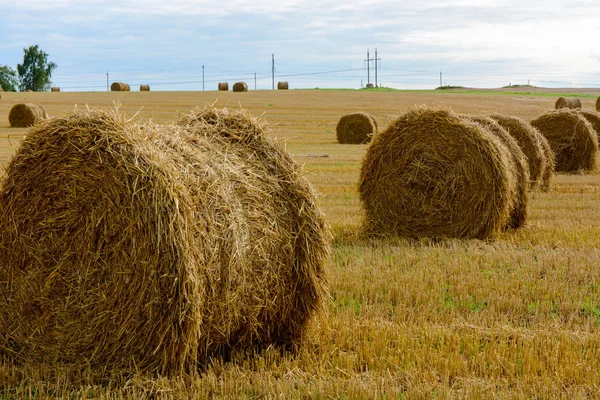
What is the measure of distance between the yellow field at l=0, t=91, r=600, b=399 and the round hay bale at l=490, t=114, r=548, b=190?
285 cm

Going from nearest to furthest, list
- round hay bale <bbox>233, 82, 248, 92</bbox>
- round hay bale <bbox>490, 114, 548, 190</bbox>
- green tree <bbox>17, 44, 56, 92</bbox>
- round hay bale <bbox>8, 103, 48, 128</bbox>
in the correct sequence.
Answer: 1. round hay bale <bbox>490, 114, 548, 190</bbox>
2. round hay bale <bbox>8, 103, 48, 128</bbox>
3. round hay bale <bbox>233, 82, 248, 92</bbox>
4. green tree <bbox>17, 44, 56, 92</bbox>

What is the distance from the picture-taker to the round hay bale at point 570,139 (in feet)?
56.0

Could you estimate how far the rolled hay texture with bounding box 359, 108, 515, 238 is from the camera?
967 centimetres

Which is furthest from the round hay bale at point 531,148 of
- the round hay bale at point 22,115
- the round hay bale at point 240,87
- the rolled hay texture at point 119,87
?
the rolled hay texture at point 119,87

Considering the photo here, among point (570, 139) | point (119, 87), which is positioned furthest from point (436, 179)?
point (119, 87)

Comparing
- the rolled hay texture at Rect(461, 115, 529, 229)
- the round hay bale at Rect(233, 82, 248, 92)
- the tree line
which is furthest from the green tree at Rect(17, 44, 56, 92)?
the rolled hay texture at Rect(461, 115, 529, 229)

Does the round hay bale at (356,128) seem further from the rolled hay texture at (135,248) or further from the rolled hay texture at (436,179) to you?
the rolled hay texture at (135,248)

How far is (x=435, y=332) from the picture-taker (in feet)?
18.9

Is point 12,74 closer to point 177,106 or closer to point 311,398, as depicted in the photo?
point 177,106

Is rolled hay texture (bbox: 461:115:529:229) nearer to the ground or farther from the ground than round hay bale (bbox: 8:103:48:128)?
nearer to the ground

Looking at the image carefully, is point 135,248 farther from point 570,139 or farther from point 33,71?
point 33,71

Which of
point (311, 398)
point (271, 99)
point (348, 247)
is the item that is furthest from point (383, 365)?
point (271, 99)

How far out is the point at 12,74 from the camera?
84000 millimetres

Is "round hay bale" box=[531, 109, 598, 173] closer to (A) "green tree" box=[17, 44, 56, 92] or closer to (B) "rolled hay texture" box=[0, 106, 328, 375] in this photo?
(B) "rolled hay texture" box=[0, 106, 328, 375]
